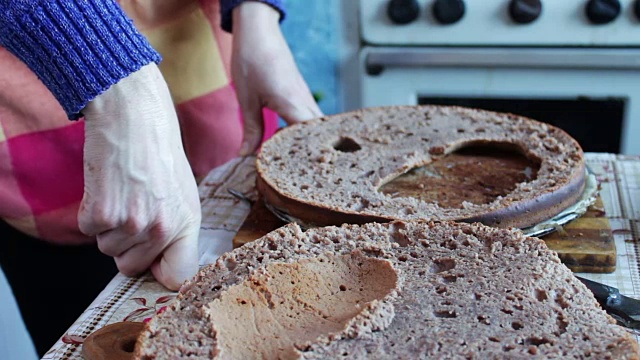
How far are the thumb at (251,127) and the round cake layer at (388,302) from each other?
0.69 metres

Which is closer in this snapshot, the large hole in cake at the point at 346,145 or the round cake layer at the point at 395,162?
the round cake layer at the point at 395,162

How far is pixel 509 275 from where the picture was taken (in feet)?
3.37

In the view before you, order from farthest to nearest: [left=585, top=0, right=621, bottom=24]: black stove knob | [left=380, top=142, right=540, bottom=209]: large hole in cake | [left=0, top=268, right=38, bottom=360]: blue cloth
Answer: [left=585, top=0, right=621, bottom=24]: black stove knob → [left=0, top=268, right=38, bottom=360]: blue cloth → [left=380, top=142, right=540, bottom=209]: large hole in cake

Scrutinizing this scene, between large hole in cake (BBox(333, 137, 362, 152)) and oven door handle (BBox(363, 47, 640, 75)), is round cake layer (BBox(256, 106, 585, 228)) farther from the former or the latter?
oven door handle (BBox(363, 47, 640, 75))

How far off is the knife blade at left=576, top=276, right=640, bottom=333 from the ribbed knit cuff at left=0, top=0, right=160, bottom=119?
82 cm

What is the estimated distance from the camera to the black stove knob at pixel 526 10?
244 cm

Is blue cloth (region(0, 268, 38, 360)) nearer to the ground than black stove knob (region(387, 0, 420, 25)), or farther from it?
nearer to the ground

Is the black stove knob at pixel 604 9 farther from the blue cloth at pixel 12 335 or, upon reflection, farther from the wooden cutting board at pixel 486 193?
the blue cloth at pixel 12 335

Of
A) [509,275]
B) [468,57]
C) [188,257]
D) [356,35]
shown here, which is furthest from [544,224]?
[356,35]

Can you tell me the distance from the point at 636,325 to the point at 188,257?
75 cm

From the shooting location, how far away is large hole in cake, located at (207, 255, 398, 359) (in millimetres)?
928

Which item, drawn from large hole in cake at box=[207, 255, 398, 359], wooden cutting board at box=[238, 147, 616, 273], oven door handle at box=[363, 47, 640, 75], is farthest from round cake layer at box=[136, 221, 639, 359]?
oven door handle at box=[363, 47, 640, 75]

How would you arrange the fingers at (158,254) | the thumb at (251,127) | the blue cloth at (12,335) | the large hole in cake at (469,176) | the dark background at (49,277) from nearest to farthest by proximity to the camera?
1. the fingers at (158,254)
2. the large hole in cake at (469,176)
3. the dark background at (49,277)
4. the thumb at (251,127)
5. the blue cloth at (12,335)

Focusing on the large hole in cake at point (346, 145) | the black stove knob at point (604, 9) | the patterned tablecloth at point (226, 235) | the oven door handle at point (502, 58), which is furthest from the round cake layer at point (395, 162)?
the black stove knob at point (604, 9)
